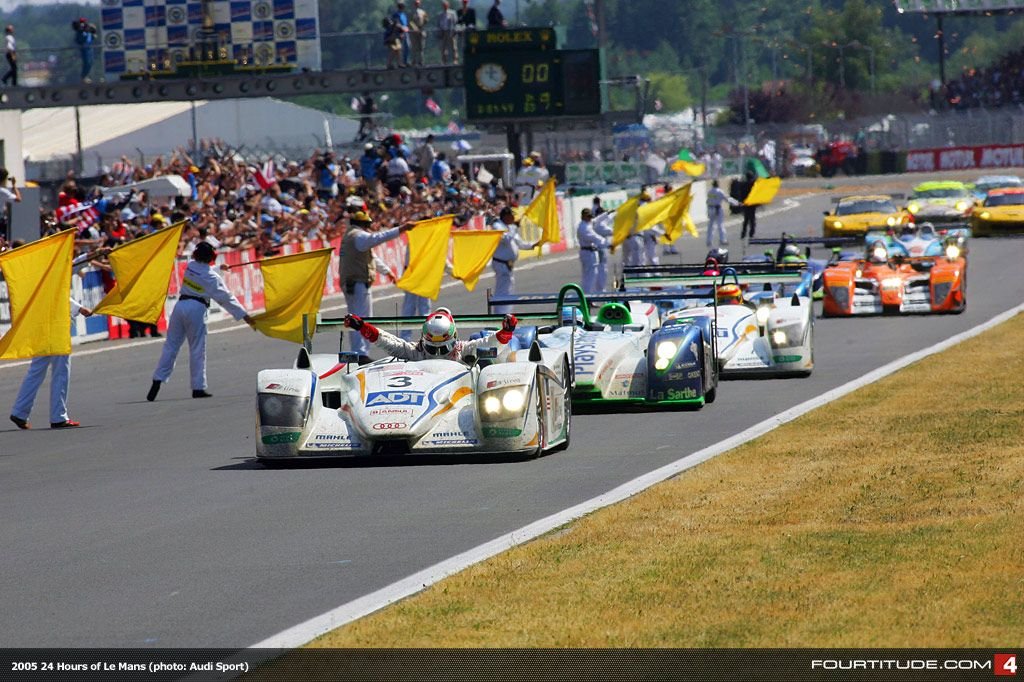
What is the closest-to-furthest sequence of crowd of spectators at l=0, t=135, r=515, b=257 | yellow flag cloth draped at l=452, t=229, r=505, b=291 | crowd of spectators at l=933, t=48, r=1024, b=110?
yellow flag cloth draped at l=452, t=229, r=505, b=291 < crowd of spectators at l=0, t=135, r=515, b=257 < crowd of spectators at l=933, t=48, r=1024, b=110

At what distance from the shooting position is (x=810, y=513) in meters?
9.33

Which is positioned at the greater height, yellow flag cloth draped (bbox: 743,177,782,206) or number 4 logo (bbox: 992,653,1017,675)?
yellow flag cloth draped (bbox: 743,177,782,206)

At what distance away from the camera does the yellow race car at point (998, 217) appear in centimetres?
3972

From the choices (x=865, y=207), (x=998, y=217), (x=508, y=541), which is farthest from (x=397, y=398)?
(x=998, y=217)

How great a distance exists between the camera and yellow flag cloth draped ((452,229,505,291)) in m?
22.5

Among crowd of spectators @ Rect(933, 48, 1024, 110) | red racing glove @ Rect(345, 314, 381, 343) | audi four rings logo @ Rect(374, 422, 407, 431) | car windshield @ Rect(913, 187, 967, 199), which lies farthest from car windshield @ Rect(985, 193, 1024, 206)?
crowd of spectators @ Rect(933, 48, 1024, 110)

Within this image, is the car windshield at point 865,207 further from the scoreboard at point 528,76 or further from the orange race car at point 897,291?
the orange race car at point 897,291

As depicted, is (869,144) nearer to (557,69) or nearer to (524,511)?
(557,69)

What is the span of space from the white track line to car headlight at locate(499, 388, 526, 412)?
1085mm

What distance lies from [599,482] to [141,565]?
11.2 ft

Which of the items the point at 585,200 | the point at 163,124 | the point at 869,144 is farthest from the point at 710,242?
the point at 869,144

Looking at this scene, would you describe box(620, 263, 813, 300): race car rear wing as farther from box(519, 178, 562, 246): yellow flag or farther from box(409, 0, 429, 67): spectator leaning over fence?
box(409, 0, 429, 67): spectator leaning over fence

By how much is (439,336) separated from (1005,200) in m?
30.4

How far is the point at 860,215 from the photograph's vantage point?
1432 inches
